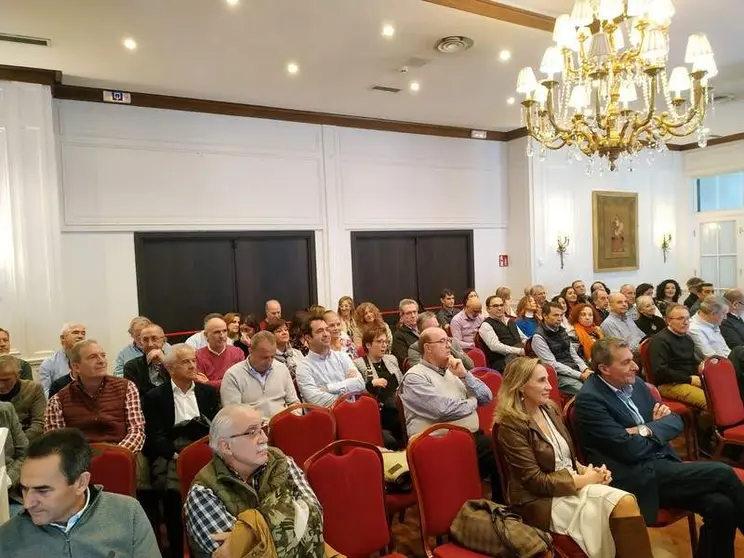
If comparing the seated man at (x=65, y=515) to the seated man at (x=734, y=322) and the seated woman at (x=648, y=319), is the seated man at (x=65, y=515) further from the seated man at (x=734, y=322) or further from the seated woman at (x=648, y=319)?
the seated woman at (x=648, y=319)

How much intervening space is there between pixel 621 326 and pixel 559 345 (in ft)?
4.14

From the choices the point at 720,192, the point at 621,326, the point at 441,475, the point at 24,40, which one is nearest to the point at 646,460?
the point at 441,475

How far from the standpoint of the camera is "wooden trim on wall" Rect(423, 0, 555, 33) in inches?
176

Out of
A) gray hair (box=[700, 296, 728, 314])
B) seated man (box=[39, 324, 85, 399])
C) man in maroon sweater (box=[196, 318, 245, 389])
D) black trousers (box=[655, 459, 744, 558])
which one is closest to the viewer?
black trousers (box=[655, 459, 744, 558])

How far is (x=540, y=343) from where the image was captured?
484cm

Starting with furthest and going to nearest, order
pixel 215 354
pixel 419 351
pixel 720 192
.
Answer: pixel 720 192 < pixel 215 354 < pixel 419 351

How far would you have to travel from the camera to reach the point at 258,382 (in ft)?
11.9

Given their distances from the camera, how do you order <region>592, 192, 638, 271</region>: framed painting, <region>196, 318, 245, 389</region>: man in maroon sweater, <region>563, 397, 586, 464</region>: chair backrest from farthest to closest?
<region>592, 192, 638, 271</region>: framed painting, <region>196, 318, 245, 389</region>: man in maroon sweater, <region>563, 397, 586, 464</region>: chair backrest

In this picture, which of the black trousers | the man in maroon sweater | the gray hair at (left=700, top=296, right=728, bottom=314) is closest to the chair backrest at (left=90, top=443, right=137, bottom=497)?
the man in maroon sweater

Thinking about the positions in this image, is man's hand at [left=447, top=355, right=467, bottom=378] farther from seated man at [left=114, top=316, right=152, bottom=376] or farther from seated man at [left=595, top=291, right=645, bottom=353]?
seated man at [left=595, top=291, right=645, bottom=353]

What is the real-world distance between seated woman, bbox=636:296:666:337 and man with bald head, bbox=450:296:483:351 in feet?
5.82

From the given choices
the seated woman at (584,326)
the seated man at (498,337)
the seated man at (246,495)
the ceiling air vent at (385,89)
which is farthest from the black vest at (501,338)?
the seated man at (246,495)

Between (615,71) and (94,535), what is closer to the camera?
(94,535)

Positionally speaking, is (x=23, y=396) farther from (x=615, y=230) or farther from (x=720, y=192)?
(x=720, y=192)
